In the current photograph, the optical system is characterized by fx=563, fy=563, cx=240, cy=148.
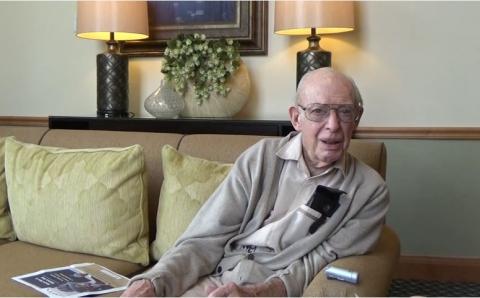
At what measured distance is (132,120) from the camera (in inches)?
108

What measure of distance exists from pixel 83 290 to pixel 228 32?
1.67 m

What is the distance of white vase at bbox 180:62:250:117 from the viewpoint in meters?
2.72

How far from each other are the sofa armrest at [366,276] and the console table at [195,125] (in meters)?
0.97

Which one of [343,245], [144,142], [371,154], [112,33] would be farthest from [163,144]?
[112,33]

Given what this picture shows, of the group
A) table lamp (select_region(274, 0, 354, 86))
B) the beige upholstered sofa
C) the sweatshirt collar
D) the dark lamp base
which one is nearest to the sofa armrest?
the beige upholstered sofa

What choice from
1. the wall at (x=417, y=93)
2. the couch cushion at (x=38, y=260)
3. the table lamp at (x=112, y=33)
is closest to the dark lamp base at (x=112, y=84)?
the table lamp at (x=112, y=33)

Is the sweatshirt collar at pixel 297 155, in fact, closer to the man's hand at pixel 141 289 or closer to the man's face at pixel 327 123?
the man's face at pixel 327 123

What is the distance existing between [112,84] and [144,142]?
817mm

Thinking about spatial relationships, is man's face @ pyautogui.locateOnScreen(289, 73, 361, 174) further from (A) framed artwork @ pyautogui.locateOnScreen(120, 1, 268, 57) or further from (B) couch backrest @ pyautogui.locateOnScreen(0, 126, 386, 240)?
(A) framed artwork @ pyautogui.locateOnScreen(120, 1, 268, 57)

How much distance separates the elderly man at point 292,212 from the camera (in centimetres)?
151

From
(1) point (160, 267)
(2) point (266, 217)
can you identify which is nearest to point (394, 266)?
(2) point (266, 217)

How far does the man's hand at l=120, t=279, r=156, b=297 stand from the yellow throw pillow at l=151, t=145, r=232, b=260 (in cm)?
43

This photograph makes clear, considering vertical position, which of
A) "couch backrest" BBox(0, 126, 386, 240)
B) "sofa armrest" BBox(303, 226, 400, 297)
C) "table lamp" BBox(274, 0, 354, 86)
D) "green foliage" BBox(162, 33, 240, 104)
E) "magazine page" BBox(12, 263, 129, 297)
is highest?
"table lamp" BBox(274, 0, 354, 86)

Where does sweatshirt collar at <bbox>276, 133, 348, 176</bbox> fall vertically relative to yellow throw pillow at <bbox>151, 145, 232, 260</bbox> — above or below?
above
